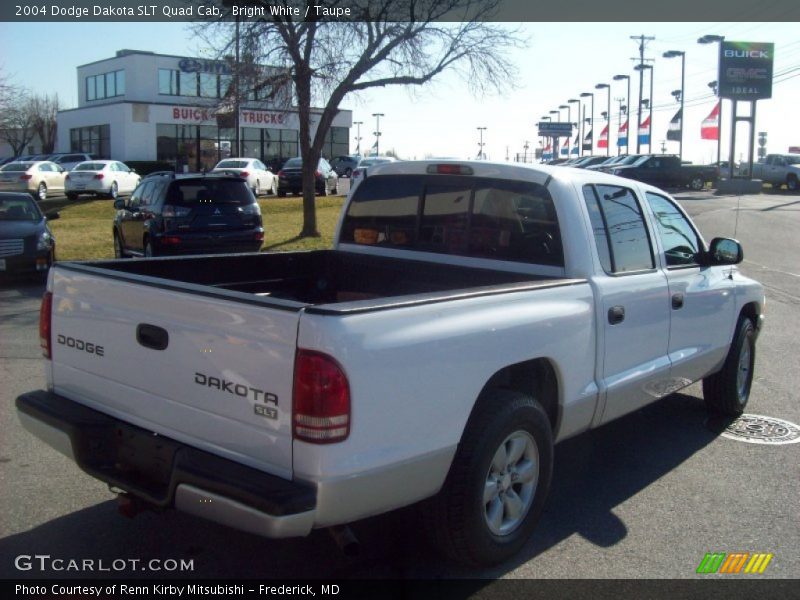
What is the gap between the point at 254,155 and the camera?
60.8 metres

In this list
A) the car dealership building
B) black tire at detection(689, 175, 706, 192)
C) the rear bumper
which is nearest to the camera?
the rear bumper

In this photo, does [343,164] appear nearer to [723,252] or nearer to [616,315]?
[723,252]

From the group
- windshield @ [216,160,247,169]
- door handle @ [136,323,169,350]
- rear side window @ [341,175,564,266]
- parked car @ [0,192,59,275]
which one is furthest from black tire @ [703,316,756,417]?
windshield @ [216,160,247,169]

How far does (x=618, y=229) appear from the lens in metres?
5.33

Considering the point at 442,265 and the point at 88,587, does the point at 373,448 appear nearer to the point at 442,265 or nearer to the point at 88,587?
the point at 88,587

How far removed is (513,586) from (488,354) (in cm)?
109

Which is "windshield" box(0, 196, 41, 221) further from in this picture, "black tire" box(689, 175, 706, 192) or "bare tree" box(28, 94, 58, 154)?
"bare tree" box(28, 94, 58, 154)

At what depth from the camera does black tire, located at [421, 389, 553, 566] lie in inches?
153

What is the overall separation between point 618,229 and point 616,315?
2.21ft

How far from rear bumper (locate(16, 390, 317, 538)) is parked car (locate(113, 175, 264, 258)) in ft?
33.7

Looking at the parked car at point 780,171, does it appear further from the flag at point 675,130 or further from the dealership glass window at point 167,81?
the dealership glass window at point 167,81

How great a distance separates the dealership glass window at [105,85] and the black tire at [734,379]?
2308 inches

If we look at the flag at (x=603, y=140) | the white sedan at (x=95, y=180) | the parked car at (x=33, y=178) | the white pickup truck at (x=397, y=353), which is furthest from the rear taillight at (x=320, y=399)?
the flag at (x=603, y=140)

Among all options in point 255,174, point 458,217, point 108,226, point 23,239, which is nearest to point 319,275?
point 458,217
